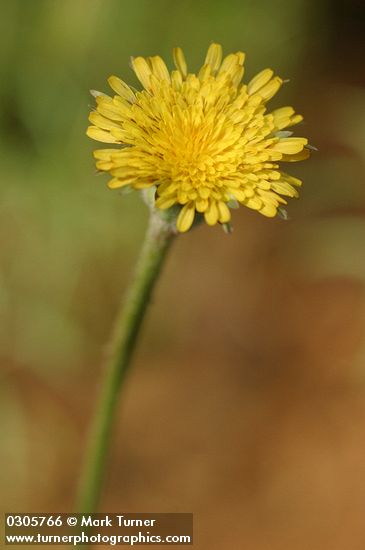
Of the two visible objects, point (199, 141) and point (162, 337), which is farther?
point (162, 337)

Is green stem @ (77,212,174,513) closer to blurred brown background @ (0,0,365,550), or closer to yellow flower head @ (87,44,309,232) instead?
yellow flower head @ (87,44,309,232)

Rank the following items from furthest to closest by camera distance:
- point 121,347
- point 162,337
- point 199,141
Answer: point 162,337, point 121,347, point 199,141

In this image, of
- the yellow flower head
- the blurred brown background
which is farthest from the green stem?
the blurred brown background

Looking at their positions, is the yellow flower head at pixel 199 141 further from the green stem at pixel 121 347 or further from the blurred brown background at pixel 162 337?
the blurred brown background at pixel 162 337

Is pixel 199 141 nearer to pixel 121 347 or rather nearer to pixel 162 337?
pixel 121 347

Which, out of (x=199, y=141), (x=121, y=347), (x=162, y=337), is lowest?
(x=121, y=347)

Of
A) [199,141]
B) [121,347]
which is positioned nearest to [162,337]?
[121,347]
